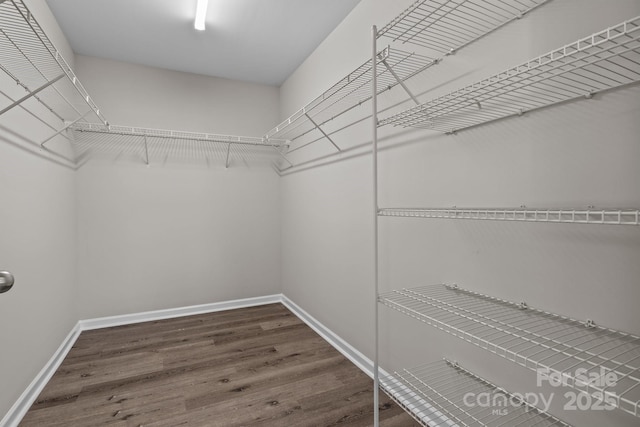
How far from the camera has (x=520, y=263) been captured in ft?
3.70

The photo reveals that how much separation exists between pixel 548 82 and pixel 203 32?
2267 millimetres

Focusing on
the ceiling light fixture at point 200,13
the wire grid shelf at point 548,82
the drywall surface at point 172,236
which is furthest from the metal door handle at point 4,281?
the drywall surface at point 172,236

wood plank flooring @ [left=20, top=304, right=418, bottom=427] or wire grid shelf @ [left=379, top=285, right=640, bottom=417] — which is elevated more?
wire grid shelf @ [left=379, top=285, right=640, bottom=417]

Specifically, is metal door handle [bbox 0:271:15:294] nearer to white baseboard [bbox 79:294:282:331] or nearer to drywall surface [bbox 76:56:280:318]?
drywall surface [bbox 76:56:280:318]

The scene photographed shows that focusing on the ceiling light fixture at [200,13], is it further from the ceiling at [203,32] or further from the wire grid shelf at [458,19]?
the wire grid shelf at [458,19]

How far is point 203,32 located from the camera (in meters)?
2.32

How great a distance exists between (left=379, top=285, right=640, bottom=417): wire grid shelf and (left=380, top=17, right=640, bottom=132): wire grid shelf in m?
0.69

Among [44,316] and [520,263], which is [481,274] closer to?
[520,263]

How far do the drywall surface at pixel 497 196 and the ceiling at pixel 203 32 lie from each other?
289 mm

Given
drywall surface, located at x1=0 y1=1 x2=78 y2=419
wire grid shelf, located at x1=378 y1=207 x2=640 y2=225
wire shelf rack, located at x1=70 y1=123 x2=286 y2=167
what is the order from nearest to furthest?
wire grid shelf, located at x1=378 y1=207 x2=640 y2=225 < drywall surface, located at x1=0 y1=1 x2=78 y2=419 < wire shelf rack, located at x1=70 y1=123 x2=286 y2=167

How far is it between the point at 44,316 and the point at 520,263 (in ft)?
8.46

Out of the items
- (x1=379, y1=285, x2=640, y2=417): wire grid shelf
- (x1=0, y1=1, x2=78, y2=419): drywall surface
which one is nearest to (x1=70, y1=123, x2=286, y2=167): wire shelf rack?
(x1=0, y1=1, x2=78, y2=419): drywall surface

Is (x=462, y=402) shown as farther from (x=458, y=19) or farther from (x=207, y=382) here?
(x=458, y=19)

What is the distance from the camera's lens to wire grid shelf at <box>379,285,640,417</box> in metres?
0.76
